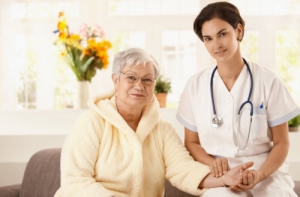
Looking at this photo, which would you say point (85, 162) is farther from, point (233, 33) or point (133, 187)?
point (233, 33)

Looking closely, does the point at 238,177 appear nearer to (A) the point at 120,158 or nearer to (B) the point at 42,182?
(A) the point at 120,158

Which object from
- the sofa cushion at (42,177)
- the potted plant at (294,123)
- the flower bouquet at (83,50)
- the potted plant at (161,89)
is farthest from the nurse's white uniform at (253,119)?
the potted plant at (161,89)

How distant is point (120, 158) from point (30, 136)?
6.73 ft

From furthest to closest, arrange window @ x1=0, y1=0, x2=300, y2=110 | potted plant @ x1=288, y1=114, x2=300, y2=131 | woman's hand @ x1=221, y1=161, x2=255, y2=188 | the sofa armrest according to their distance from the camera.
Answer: window @ x1=0, y1=0, x2=300, y2=110
potted plant @ x1=288, y1=114, x2=300, y2=131
the sofa armrest
woman's hand @ x1=221, y1=161, x2=255, y2=188

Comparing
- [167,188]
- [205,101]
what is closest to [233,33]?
[205,101]

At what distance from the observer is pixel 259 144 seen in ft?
7.70

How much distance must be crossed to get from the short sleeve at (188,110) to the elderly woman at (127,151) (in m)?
0.11

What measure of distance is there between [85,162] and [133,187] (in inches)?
9.7

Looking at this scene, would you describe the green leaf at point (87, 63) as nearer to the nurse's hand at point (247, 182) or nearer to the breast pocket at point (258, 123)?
the breast pocket at point (258, 123)

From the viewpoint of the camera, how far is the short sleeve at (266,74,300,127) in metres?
2.32

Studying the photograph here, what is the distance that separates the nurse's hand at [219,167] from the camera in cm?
226

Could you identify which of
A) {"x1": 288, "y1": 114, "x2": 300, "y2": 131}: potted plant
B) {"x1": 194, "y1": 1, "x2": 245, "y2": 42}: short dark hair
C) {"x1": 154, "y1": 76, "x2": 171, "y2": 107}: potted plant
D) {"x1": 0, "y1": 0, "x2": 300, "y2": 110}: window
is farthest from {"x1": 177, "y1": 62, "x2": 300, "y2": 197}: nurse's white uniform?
{"x1": 0, "y1": 0, "x2": 300, "y2": 110}: window

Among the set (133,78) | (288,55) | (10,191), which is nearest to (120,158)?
(133,78)

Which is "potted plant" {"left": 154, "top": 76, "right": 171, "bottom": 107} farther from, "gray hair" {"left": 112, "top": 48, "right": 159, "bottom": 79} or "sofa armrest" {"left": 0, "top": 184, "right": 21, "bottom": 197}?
"gray hair" {"left": 112, "top": 48, "right": 159, "bottom": 79}
